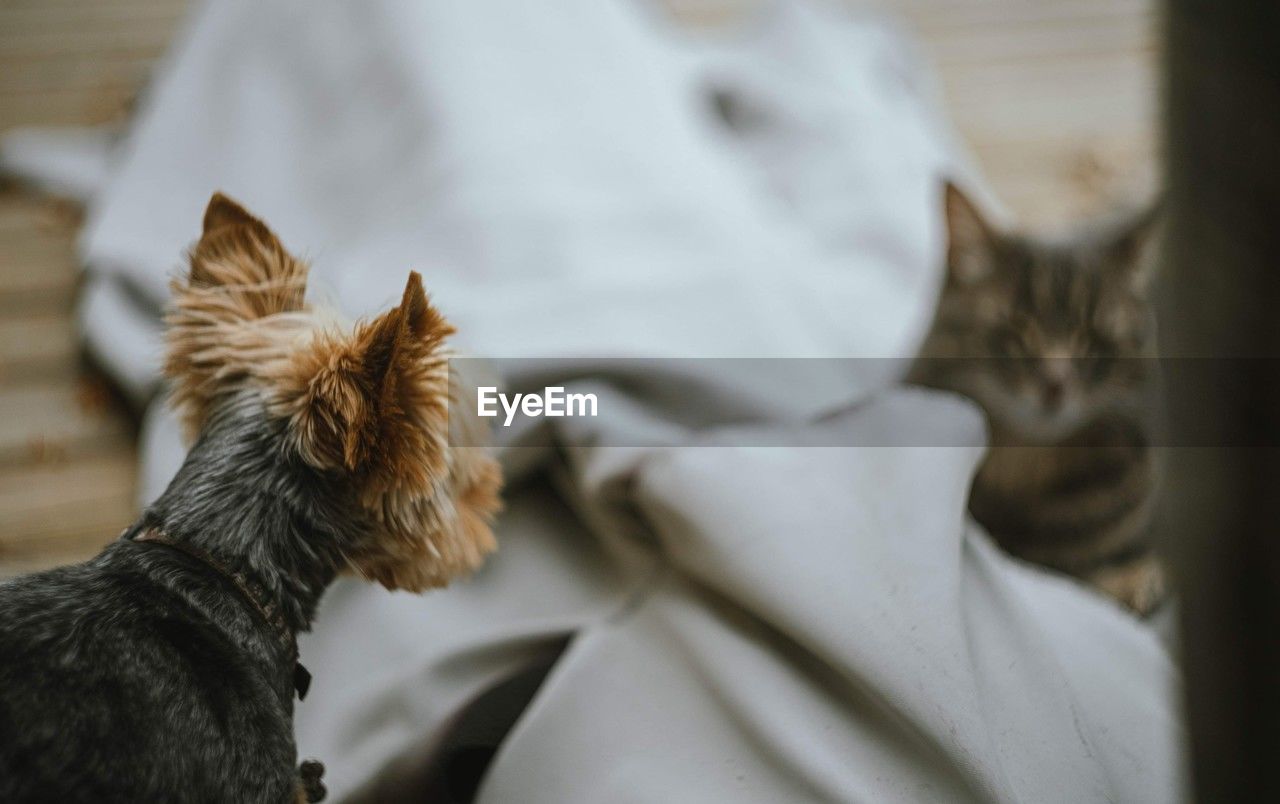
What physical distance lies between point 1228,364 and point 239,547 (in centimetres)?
91

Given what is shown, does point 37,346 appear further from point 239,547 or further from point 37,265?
point 239,547

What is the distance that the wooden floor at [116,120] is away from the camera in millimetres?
1830

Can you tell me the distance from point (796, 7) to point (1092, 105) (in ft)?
3.45

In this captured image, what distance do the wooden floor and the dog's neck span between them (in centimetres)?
67

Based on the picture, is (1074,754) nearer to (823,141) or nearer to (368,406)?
(368,406)

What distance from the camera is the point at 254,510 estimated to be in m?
1.02

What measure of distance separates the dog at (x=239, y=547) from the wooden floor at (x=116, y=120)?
68 cm

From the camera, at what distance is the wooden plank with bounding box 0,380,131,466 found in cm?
189

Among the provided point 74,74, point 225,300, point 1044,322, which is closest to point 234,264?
point 225,300

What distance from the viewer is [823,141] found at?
9.18 feet

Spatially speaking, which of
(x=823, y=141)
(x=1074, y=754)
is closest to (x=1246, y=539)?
(x=1074, y=754)

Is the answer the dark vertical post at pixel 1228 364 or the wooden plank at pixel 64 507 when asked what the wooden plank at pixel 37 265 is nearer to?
the wooden plank at pixel 64 507

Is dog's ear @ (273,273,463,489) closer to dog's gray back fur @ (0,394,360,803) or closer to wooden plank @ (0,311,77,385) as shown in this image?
dog's gray back fur @ (0,394,360,803)

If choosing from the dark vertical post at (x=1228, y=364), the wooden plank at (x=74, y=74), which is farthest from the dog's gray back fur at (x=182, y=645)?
the wooden plank at (x=74, y=74)
